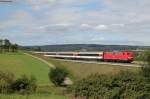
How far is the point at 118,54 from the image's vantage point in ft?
338

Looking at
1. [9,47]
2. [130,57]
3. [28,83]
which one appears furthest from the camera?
[9,47]

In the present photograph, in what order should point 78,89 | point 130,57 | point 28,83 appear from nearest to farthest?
1. point 78,89
2. point 28,83
3. point 130,57

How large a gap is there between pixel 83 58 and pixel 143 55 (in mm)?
82638

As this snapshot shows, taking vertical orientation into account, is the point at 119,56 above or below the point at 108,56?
above

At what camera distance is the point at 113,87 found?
31172 millimetres

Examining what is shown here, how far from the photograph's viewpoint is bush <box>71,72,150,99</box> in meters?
29.3

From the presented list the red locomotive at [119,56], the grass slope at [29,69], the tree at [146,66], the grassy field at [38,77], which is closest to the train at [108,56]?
the red locomotive at [119,56]

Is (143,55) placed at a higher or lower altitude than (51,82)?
higher

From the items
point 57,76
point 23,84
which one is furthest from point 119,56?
point 23,84

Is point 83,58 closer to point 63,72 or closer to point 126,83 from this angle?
point 63,72

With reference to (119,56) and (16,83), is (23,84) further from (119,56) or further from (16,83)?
(119,56)

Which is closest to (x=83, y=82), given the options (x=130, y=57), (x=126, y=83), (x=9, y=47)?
(x=126, y=83)

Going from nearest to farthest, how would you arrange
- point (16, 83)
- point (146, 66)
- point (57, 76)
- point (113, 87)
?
point (113, 87), point (146, 66), point (16, 83), point (57, 76)

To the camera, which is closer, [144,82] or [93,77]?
[144,82]
